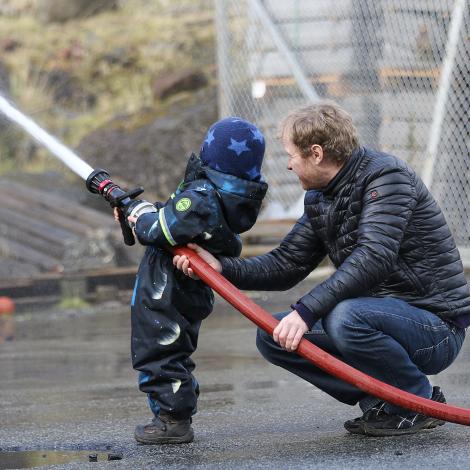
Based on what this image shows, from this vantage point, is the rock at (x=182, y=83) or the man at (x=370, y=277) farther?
the rock at (x=182, y=83)

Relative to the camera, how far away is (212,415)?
5066 millimetres

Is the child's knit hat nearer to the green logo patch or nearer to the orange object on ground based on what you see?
the green logo patch

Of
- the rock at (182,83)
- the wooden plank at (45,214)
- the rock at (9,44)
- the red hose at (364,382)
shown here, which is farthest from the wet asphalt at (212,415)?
the rock at (9,44)

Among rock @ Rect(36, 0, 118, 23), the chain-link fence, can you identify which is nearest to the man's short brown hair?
the chain-link fence

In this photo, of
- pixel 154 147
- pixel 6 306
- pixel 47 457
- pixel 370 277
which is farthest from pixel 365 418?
pixel 154 147

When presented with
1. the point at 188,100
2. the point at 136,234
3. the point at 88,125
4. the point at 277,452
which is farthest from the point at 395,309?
the point at 88,125

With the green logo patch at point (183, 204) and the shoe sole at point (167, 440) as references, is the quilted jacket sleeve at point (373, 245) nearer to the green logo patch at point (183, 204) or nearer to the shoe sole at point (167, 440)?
the green logo patch at point (183, 204)

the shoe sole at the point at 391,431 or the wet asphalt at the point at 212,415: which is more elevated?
the shoe sole at the point at 391,431

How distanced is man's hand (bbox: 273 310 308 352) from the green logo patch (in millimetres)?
545

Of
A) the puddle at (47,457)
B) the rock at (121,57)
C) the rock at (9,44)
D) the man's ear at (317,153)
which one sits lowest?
the puddle at (47,457)

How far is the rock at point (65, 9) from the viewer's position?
2073cm

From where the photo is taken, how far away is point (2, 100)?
463cm

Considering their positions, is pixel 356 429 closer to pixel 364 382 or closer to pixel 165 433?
pixel 364 382

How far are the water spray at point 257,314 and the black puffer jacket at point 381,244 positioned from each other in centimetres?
15
